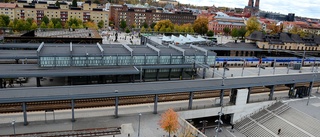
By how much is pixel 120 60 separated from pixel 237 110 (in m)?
19.6

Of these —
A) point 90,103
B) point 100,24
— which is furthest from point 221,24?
point 90,103

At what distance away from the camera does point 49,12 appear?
4080 inches

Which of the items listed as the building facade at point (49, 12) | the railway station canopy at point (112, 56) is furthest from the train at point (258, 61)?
the building facade at point (49, 12)

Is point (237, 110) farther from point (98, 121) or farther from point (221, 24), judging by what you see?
point (221, 24)

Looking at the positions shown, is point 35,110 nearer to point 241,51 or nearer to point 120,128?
point 120,128

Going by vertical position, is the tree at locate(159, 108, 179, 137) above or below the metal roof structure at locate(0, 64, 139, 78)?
below

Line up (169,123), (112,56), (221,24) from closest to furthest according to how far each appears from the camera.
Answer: (169,123) → (112,56) → (221,24)

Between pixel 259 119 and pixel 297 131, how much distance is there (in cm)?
470

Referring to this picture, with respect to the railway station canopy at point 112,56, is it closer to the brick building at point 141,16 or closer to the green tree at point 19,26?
the green tree at point 19,26

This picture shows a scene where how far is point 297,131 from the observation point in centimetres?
3094

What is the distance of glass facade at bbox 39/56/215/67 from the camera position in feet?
124

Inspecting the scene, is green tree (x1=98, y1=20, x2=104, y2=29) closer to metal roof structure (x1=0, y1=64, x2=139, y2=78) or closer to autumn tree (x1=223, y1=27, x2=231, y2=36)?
autumn tree (x1=223, y1=27, x2=231, y2=36)

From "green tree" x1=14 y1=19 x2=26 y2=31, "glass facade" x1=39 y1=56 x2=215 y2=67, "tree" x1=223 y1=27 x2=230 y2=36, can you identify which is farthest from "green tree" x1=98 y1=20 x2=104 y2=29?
"glass facade" x1=39 y1=56 x2=215 y2=67

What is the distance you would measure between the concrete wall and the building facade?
3428 inches
